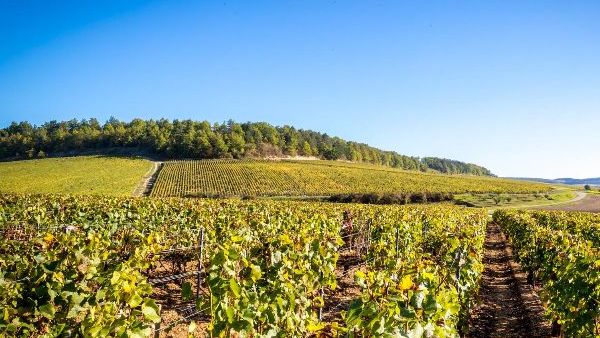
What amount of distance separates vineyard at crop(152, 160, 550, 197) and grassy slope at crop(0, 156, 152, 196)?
4.93 meters

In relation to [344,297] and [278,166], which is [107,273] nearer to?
[344,297]

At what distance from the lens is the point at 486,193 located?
230ft

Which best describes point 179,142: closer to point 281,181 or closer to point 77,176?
point 77,176

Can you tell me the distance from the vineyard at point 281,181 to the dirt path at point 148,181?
46.8 inches

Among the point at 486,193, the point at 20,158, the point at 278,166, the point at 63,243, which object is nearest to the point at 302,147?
the point at 278,166

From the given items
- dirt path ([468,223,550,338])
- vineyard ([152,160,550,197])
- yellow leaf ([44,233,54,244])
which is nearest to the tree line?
vineyard ([152,160,550,197])

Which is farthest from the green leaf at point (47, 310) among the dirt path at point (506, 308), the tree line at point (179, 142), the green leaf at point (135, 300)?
the tree line at point (179, 142)

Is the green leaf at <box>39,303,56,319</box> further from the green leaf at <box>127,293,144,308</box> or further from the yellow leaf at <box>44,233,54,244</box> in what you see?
the yellow leaf at <box>44,233,54,244</box>

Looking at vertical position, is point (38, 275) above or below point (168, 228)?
above

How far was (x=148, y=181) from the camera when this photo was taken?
68188 mm

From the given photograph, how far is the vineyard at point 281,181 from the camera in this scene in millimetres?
63531

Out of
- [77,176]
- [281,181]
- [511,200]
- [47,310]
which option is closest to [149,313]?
[47,310]

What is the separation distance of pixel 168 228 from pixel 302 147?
103 m

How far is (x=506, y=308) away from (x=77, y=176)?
69.5 meters
